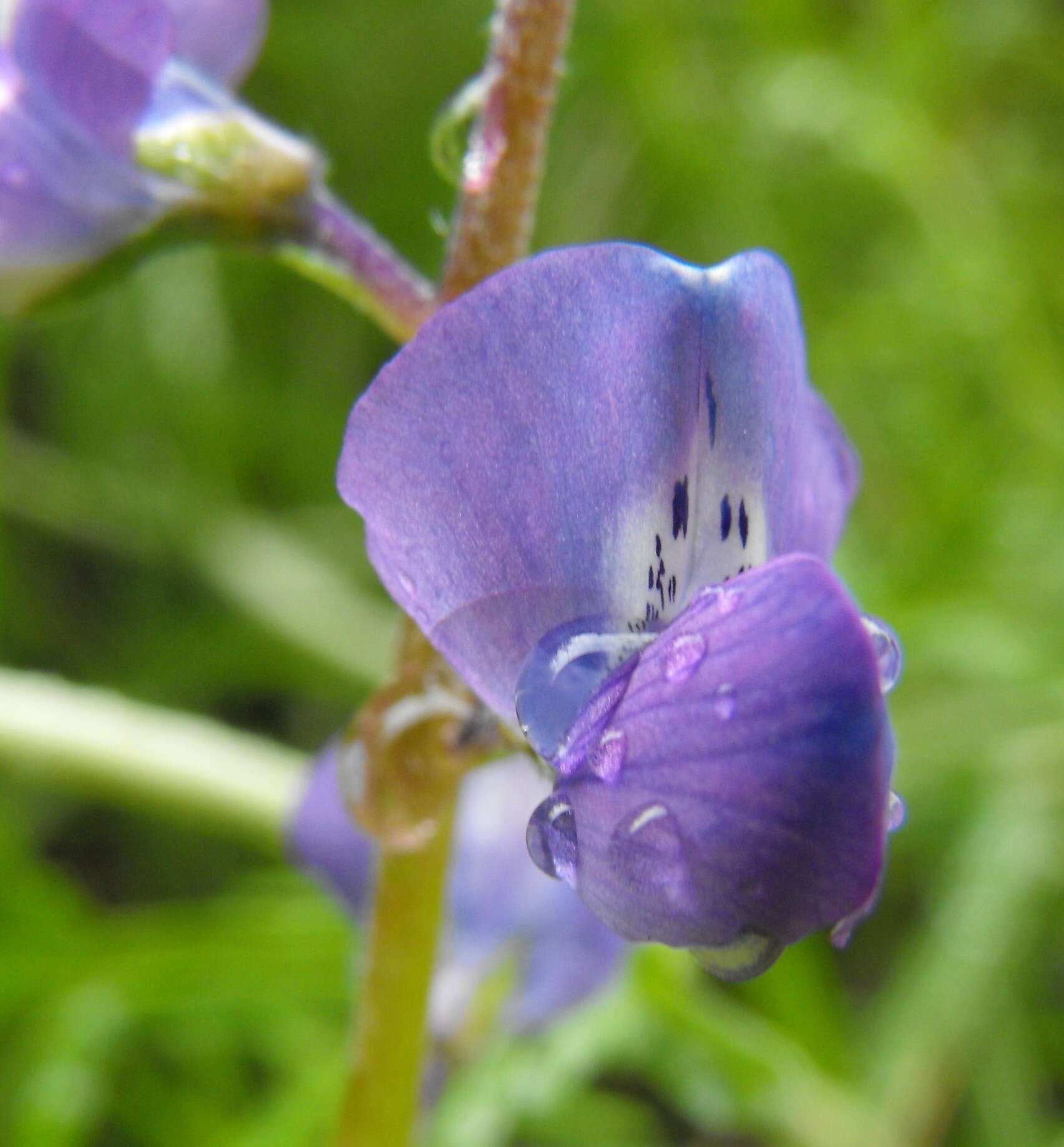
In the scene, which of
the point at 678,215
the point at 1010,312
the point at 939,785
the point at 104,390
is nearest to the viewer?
the point at 939,785

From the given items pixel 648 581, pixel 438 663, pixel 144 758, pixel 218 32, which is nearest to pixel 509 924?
pixel 144 758

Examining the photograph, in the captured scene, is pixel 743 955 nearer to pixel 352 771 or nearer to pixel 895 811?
pixel 895 811

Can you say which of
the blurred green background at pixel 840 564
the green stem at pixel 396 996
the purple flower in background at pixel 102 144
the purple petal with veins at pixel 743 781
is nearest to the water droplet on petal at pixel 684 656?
the purple petal with veins at pixel 743 781

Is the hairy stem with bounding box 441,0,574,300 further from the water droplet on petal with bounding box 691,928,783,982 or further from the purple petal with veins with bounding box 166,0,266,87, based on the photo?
the water droplet on petal with bounding box 691,928,783,982

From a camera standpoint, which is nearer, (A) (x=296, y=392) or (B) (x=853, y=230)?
(A) (x=296, y=392)

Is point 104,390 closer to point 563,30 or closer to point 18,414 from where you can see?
point 18,414

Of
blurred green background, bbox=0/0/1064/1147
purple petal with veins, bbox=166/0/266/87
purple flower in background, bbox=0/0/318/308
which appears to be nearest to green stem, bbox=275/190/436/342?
purple flower in background, bbox=0/0/318/308

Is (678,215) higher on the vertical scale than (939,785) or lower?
higher

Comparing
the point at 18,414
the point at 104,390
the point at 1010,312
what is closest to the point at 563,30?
the point at 1010,312
